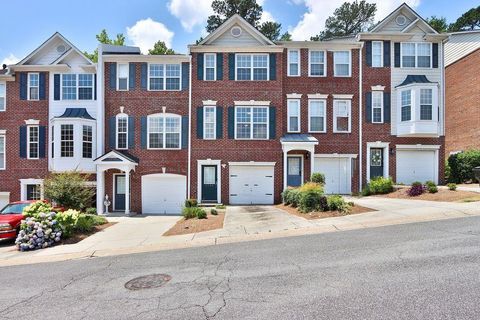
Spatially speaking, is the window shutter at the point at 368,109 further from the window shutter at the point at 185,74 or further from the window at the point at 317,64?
the window shutter at the point at 185,74

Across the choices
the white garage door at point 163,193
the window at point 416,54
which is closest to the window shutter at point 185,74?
the white garage door at point 163,193

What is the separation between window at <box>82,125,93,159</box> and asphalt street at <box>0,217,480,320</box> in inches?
480

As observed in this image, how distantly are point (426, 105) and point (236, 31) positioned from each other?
13098 mm

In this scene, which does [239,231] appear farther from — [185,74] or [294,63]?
[294,63]

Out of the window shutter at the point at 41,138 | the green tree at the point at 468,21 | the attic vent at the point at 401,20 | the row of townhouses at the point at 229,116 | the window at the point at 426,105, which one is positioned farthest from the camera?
the green tree at the point at 468,21

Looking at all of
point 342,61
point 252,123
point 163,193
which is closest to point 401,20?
point 342,61

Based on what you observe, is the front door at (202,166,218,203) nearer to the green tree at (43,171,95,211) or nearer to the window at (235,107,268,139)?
the window at (235,107,268,139)

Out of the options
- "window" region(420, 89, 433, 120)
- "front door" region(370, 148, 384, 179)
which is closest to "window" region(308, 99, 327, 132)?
"front door" region(370, 148, 384, 179)

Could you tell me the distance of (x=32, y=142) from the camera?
2117 centimetres

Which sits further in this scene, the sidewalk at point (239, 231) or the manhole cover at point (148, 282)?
the sidewalk at point (239, 231)

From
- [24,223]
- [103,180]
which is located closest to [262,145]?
[103,180]

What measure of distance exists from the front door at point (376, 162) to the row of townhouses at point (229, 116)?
7cm

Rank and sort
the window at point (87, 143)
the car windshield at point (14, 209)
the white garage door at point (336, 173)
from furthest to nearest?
the white garage door at point (336, 173), the window at point (87, 143), the car windshield at point (14, 209)

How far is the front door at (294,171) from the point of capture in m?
20.8
